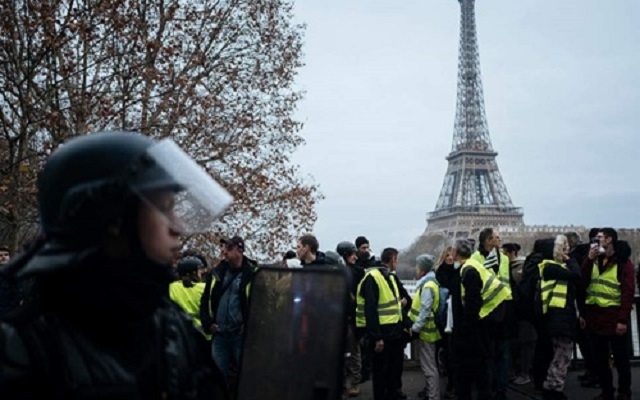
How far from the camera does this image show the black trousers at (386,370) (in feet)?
30.9

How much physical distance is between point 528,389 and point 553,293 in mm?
2163

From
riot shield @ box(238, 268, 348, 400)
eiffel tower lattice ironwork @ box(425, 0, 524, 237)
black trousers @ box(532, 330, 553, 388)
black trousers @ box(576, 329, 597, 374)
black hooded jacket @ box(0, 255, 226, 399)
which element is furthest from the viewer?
eiffel tower lattice ironwork @ box(425, 0, 524, 237)

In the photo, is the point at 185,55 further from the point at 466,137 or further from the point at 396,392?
the point at 466,137

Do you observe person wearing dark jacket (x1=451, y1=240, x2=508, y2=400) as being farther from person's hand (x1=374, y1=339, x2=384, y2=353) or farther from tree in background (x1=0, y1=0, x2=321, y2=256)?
tree in background (x1=0, y1=0, x2=321, y2=256)

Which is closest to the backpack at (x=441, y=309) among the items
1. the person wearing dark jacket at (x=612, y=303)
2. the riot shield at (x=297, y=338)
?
the person wearing dark jacket at (x=612, y=303)

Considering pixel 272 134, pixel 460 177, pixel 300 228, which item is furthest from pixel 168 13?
pixel 460 177

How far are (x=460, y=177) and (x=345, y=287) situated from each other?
81560 millimetres

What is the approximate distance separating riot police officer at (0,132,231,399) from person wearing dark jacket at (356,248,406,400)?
727 centimetres

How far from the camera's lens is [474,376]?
8.59m

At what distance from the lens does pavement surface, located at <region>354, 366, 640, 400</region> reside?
999 cm

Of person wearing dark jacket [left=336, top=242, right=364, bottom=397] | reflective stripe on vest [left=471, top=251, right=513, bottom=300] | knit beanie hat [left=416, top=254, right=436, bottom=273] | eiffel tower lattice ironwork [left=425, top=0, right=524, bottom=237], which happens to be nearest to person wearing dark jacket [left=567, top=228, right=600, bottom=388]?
reflective stripe on vest [left=471, top=251, right=513, bottom=300]

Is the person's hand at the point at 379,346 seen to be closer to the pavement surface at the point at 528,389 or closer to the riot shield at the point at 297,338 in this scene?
the pavement surface at the point at 528,389

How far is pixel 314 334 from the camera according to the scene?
106 inches

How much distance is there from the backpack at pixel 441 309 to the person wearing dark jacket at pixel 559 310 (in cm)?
122
